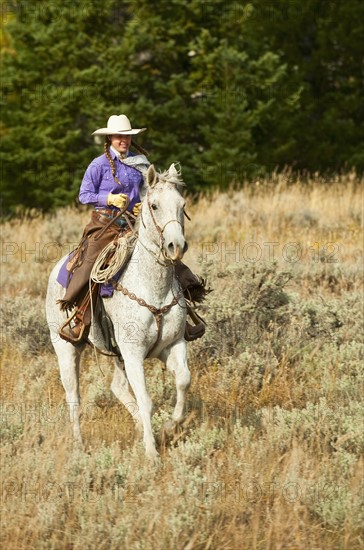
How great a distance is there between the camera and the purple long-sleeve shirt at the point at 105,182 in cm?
679

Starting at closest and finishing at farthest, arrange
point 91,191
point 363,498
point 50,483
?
point 363,498, point 50,483, point 91,191

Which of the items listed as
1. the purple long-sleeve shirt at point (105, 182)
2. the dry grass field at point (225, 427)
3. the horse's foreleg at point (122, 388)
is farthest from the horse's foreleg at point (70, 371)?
the purple long-sleeve shirt at point (105, 182)

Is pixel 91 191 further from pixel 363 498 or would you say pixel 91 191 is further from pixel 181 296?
pixel 363 498

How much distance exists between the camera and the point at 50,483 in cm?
533

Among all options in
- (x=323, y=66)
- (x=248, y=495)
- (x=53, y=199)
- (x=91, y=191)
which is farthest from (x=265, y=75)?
(x=248, y=495)

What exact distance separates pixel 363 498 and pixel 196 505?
99cm

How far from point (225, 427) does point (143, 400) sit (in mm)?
918

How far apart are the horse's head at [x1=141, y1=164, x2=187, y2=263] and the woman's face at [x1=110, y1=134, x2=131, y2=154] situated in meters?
0.93

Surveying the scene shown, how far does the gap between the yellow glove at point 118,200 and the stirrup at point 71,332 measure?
0.98 metres

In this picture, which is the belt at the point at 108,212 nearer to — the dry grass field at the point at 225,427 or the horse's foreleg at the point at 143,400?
the horse's foreleg at the point at 143,400

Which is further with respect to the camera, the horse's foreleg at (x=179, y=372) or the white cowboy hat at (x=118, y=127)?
the white cowboy hat at (x=118, y=127)

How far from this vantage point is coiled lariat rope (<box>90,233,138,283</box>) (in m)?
6.37

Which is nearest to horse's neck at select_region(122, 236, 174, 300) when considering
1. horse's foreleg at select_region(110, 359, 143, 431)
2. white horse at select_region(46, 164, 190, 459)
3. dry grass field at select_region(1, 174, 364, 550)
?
white horse at select_region(46, 164, 190, 459)

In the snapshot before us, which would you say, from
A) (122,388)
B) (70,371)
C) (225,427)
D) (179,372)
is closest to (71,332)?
(70,371)
